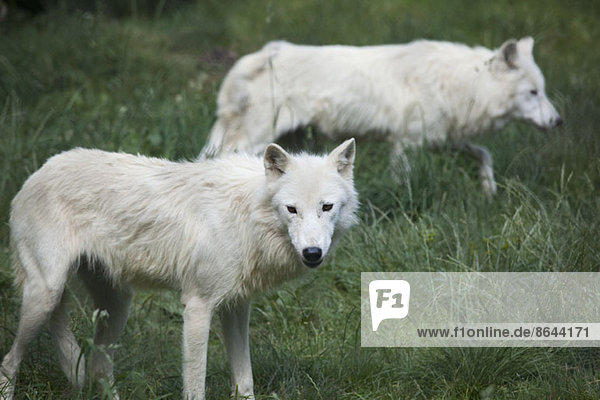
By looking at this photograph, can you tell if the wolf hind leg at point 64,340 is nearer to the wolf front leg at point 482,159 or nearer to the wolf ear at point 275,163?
the wolf ear at point 275,163

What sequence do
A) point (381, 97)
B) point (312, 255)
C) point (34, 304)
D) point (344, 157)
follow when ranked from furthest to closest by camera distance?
point (381, 97), point (34, 304), point (344, 157), point (312, 255)

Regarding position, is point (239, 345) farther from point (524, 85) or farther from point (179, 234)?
point (524, 85)

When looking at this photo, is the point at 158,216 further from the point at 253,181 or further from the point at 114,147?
the point at 114,147

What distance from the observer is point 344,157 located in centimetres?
425

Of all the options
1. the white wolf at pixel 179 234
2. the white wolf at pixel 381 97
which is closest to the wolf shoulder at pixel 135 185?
the white wolf at pixel 179 234

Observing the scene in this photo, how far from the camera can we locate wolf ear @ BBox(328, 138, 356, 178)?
13.8 ft

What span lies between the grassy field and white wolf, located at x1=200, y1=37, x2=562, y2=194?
0.97 feet

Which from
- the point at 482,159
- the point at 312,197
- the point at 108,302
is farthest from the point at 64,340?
the point at 482,159

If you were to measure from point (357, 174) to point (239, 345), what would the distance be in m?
3.44

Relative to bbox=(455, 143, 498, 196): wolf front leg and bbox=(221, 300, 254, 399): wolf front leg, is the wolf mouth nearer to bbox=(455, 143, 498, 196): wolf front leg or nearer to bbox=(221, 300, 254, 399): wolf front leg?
bbox=(221, 300, 254, 399): wolf front leg

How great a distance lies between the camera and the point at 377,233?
6.03 meters

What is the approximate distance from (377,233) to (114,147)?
A: 266cm

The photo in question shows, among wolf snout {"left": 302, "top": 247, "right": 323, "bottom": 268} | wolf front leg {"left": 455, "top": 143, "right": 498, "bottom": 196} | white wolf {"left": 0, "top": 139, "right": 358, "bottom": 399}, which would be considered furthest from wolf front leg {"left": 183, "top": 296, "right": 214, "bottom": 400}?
wolf front leg {"left": 455, "top": 143, "right": 498, "bottom": 196}

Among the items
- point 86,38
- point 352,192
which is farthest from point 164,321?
point 86,38
